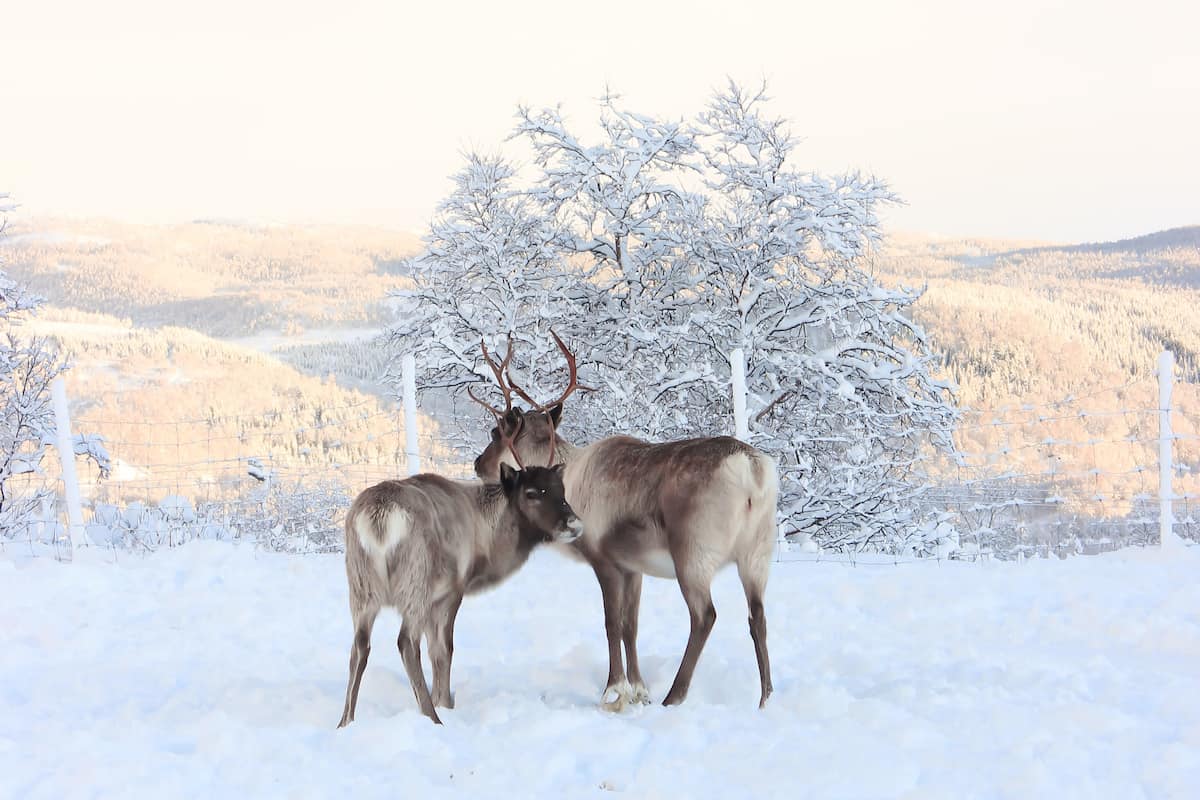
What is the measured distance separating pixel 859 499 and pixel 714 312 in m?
3.77

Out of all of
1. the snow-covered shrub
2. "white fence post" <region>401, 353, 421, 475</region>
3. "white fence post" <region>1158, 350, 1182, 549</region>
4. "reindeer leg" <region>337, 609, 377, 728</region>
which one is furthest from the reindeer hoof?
the snow-covered shrub

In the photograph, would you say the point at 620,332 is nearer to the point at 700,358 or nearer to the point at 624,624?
the point at 700,358

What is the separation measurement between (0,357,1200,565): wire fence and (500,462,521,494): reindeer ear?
397cm

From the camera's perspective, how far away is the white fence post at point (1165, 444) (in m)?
8.77

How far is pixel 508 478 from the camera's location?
221 inches

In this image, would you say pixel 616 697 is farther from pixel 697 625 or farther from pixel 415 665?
pixel 415 665

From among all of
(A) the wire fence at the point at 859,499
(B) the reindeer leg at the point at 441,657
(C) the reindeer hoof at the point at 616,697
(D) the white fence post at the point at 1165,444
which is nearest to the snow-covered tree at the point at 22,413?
(A) the wire fence at the point at 859,499

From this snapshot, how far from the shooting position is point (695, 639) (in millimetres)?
5074

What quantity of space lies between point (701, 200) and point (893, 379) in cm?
436

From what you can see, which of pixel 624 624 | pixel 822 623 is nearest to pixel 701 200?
pixel 822 623

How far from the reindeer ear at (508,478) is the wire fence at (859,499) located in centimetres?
397

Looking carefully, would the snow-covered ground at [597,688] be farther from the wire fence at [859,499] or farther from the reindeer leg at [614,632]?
the wire fence at [859,499]

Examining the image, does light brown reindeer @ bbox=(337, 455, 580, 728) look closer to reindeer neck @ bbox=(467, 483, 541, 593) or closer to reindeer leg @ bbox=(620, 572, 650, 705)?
reindeer neck @ bbox=(467, 483, 541, 593)

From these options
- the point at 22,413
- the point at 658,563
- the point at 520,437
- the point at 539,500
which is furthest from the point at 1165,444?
the point at 22,413
